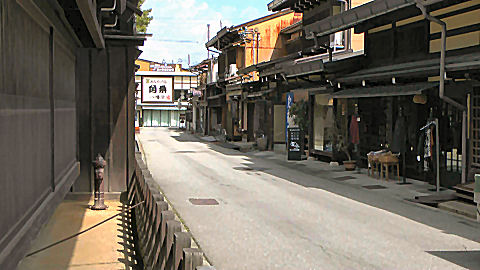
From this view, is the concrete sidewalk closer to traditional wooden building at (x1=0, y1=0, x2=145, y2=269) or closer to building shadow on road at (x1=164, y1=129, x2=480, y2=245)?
traditional wooden building at (x1=0, y1=0, x2=145, y2=269)

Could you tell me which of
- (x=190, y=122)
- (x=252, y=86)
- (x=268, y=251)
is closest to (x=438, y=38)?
(x=268, y=251)

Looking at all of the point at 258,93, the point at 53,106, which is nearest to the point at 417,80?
the point at 53,106

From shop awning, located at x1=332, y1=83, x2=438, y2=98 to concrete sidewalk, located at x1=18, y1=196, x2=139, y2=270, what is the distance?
29.1 feet

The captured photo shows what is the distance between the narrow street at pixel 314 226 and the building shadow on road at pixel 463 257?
0.05 feet

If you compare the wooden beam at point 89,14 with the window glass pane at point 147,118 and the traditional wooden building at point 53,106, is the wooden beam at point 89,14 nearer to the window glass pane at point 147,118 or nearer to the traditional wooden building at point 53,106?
the traditional wooden building at point 53,106

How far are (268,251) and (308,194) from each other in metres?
6.57

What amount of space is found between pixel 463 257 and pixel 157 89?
74.1 metres

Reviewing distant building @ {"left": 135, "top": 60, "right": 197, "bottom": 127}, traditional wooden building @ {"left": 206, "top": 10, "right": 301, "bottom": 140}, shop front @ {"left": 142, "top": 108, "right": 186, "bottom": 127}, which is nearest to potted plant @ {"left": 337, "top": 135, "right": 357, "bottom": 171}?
traditional wooden building @ {"left": 206, "top": 10, "right": 301, "bottom": 140}

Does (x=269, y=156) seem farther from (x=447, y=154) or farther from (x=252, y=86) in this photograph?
(x=447, y=154)

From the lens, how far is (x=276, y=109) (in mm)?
32625

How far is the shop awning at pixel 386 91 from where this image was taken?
51.4ft

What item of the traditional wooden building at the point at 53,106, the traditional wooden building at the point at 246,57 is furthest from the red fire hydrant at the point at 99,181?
the traditional wooden building at the point at 246,57

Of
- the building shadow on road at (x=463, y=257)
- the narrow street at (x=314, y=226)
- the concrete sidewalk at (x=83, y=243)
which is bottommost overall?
the concrete sidewalk at (x=83, y=243)

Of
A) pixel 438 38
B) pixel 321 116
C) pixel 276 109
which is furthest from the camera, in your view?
pixel 276 109
